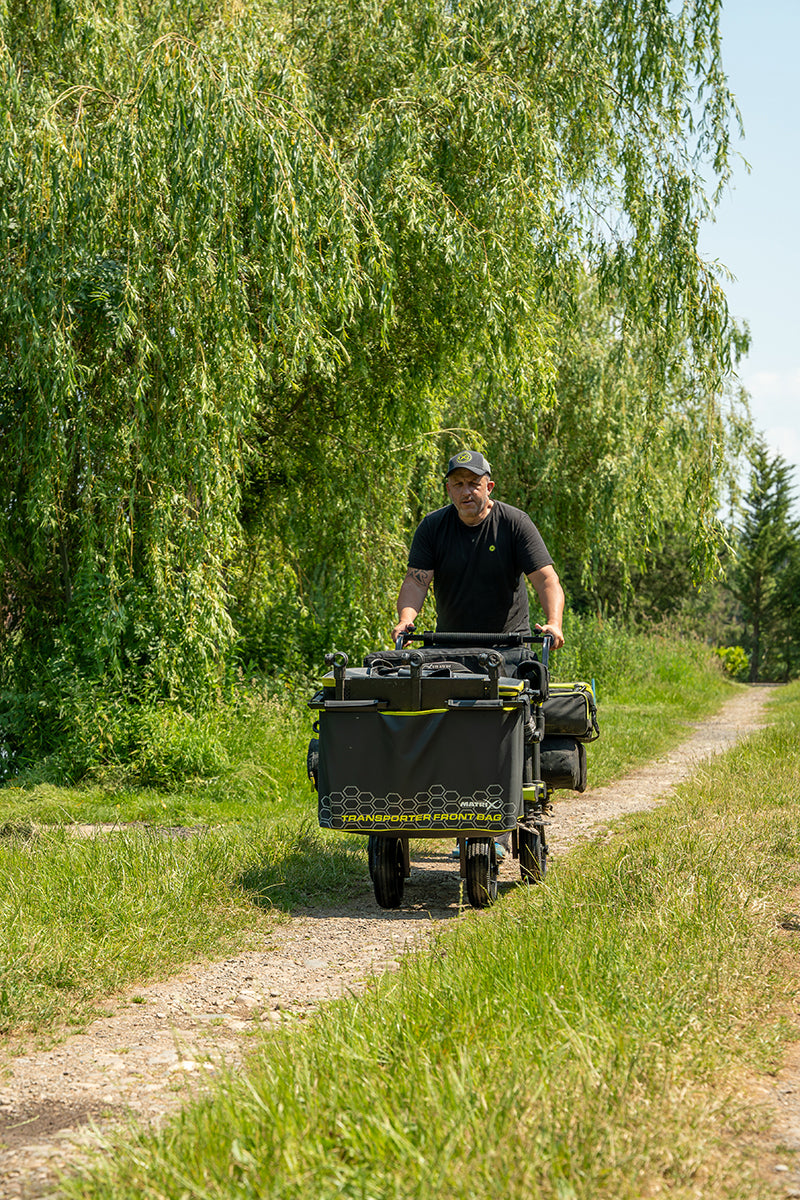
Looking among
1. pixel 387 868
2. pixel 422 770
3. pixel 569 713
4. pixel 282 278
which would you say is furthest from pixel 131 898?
pixel 282 278

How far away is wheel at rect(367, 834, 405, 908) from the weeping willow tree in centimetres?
392

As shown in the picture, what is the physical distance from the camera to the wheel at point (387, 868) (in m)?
5.60

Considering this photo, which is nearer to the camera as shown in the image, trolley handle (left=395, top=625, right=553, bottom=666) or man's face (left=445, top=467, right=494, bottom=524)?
trolley handle (left=395, top=625, right=553, bottom=666)

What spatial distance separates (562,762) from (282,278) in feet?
15.0

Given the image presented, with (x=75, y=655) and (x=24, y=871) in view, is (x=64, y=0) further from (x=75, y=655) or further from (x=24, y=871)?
(x=24, y=871)

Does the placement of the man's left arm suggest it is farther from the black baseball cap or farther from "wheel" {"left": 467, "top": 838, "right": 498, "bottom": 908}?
"wheel" {"left": 467, "top": 838, "right": 498, "bottom": 908}

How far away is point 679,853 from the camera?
5559 millimetres

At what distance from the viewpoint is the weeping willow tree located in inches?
338

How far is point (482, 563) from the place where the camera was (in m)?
6.18

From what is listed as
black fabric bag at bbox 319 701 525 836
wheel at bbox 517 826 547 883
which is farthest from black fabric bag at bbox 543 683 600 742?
black fabric bag at bbox 319 701 525 836

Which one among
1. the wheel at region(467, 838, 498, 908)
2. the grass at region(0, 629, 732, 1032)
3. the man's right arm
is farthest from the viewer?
the man's right arm

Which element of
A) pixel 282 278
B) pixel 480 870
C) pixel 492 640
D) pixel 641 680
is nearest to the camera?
pixel 480 870

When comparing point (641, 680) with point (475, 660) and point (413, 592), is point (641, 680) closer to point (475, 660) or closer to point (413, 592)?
point (413, 592)

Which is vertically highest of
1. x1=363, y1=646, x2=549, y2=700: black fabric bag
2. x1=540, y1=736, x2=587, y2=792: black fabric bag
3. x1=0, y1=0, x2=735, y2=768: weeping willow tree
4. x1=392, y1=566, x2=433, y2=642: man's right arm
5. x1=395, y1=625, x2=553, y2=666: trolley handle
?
x1=0, y1=0, x2=735, y2=768: weeping willow tree
